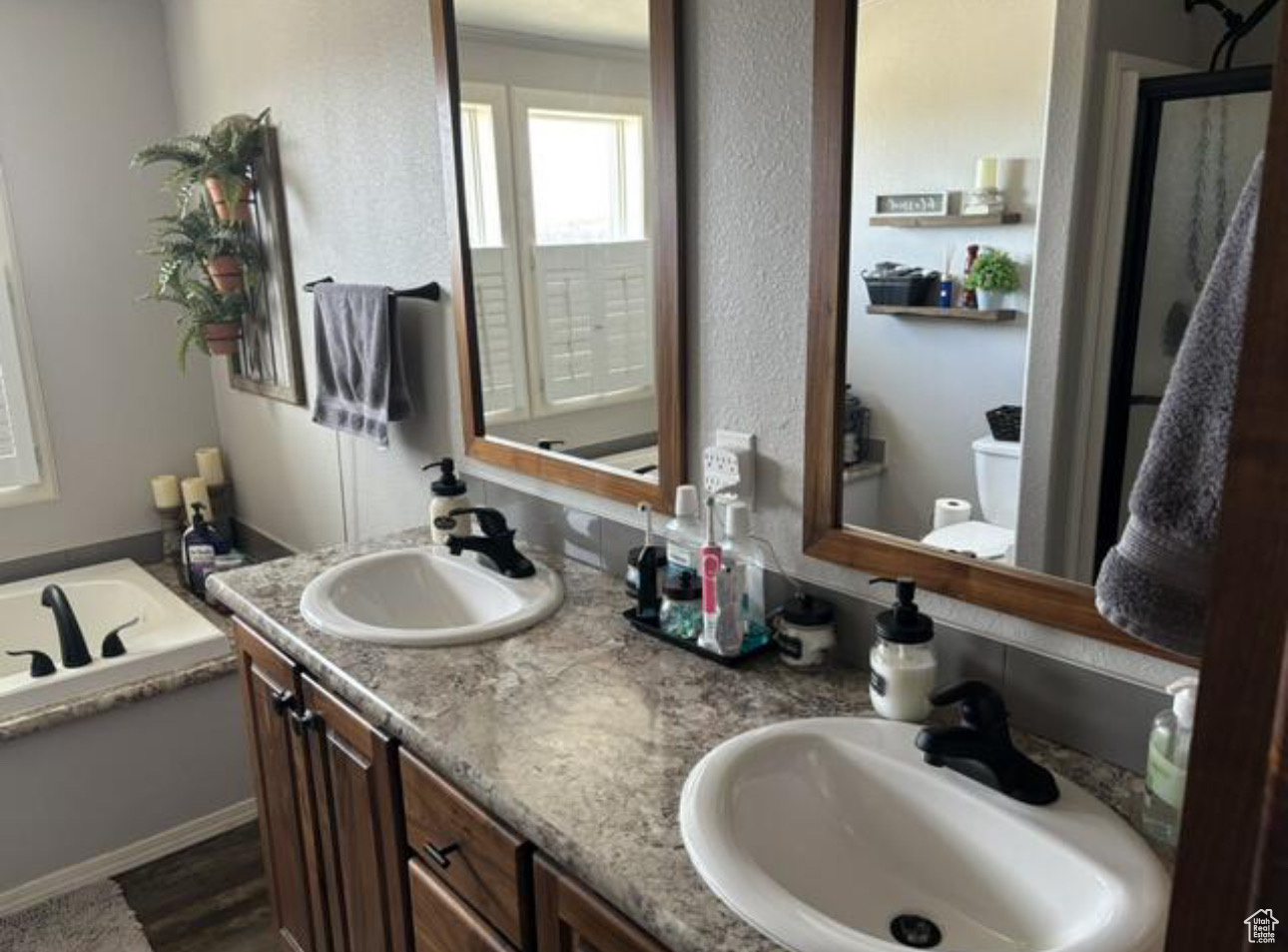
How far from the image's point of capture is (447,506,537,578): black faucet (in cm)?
175

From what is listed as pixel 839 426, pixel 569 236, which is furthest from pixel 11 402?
pixel 839 426

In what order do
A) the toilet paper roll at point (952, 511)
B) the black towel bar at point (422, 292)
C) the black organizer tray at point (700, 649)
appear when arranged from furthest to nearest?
1. the black towel bar at point (422, 292)
2. the black organizer tray at point (700, 649)
3. the toilet paper roll at point (952, 511)

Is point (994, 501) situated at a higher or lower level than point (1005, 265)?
lower

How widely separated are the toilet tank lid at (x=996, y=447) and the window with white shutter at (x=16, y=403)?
2.99m

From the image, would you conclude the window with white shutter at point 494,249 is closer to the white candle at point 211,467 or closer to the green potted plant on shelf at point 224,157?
the green potted plant on shelf at point 224,157

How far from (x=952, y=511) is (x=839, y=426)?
20 cm

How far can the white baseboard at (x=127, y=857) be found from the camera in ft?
7.61

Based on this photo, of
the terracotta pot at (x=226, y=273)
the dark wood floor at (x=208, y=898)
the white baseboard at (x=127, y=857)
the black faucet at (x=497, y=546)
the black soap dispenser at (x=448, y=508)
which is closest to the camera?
the black faucet at (x=497, y=546)

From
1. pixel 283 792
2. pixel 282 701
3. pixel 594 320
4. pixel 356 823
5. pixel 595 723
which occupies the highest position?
pixel 594 320

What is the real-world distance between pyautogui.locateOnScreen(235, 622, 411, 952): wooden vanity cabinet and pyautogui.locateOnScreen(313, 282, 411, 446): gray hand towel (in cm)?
61

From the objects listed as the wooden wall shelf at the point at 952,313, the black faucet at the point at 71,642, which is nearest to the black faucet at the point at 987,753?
the wooden wall shelf at the point at 952,313

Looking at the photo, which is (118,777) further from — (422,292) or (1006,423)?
(1006,423)

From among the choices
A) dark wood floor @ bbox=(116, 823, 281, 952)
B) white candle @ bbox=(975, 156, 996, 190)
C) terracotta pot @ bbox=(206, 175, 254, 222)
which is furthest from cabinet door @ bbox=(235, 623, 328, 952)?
terracotta pot @ bbox=(206, 175, 254, 222)

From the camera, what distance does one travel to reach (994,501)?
1.18 metres
